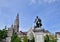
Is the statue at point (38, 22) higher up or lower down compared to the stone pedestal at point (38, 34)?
higher up

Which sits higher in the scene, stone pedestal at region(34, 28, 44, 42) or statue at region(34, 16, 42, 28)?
statue at region(34, 16, 42, 28)

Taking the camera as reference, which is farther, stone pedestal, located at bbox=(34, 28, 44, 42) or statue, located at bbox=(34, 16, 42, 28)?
statue, located at bbox=(34, 16, 42, 28)

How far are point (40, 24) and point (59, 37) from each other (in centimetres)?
3020

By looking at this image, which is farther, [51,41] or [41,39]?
[51,41]

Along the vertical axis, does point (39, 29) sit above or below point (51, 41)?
above

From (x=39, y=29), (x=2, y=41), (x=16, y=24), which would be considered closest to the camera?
(x=39, y=29)

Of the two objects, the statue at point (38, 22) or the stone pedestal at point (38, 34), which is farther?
the statue at point (38, 22)

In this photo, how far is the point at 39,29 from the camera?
31641mm

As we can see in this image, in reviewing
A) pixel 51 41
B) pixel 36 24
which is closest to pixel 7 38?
pixel 51 41

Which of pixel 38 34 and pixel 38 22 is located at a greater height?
pixel 38 22

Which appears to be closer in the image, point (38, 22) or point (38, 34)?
point (38, 34)

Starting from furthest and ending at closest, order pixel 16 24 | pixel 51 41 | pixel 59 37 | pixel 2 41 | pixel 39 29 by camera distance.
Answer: pixel 16 24 → pixel 2 41 → pixel 59 37 → pixel 51 41 → pixel 39 29

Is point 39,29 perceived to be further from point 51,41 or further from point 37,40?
point 51,41

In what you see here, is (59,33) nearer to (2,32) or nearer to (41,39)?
(2,32)
